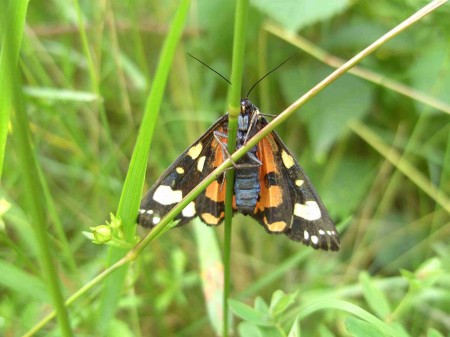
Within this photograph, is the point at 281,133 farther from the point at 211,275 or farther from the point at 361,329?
the point at 361,329

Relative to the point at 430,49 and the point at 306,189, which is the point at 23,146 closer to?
the point at 306,189

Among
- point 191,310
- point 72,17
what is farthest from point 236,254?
point 72,17

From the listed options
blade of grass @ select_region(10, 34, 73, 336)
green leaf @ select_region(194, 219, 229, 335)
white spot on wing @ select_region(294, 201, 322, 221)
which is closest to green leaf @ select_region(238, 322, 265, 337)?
green leaf @ select_region(194, 219, 229, 335)

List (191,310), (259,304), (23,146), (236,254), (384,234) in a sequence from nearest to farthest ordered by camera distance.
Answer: (23,146) → (259,304) → (191,310) → (236,254) → (384,234)

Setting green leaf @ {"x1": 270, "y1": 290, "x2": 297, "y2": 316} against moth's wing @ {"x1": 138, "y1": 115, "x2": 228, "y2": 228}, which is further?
moth's wing @ {"x1": 138, "y1": 115, "x2": 228, "y2": 228}

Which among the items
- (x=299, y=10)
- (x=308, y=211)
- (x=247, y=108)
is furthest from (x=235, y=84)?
(x=299, y=10)

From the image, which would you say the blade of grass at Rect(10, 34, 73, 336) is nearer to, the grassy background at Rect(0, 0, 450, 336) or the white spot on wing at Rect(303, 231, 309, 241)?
the white spot on wing at Rect(303, 231, 309, 241)
